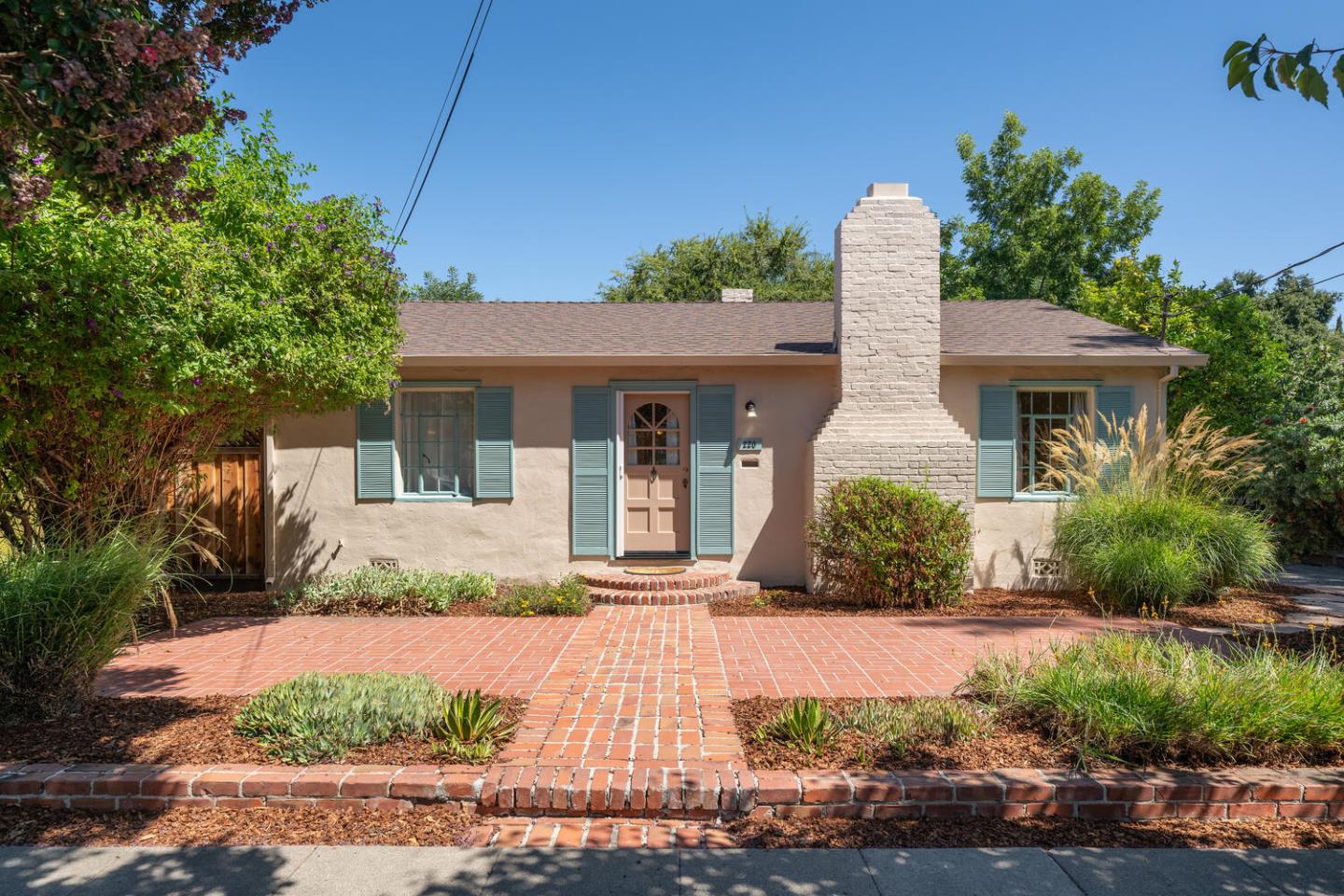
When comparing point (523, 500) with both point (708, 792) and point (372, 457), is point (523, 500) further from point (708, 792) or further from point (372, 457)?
point (708, 792)

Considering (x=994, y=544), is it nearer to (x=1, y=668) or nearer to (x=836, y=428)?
(x=836, y=428)

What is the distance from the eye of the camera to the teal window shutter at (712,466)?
9.09 m

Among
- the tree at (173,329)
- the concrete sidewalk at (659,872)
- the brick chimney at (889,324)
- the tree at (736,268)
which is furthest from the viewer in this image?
the tree at (736,268)

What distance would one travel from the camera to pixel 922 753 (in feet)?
13.0

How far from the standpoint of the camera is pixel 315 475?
912cm

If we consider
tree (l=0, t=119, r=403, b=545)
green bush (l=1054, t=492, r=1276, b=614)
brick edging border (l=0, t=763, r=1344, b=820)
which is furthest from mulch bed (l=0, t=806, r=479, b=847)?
green bush (l=1054, t=492, r=1276, b=614)

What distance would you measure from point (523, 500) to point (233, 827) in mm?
5781

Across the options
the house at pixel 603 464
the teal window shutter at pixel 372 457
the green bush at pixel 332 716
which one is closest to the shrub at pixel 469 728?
the green bush at pixel 332 716

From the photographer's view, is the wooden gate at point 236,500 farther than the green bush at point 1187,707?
Yes

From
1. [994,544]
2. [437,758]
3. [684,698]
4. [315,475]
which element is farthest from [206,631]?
[994,544]

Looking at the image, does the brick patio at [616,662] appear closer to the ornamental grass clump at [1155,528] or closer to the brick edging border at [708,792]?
the brick edging border at [708,792]

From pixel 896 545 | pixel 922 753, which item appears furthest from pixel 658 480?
pixel 922 753

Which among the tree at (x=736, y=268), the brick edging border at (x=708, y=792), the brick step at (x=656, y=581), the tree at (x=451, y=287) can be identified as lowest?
the brick edging border at (x=708, y=792)

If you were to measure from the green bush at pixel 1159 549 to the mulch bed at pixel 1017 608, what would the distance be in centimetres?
22
